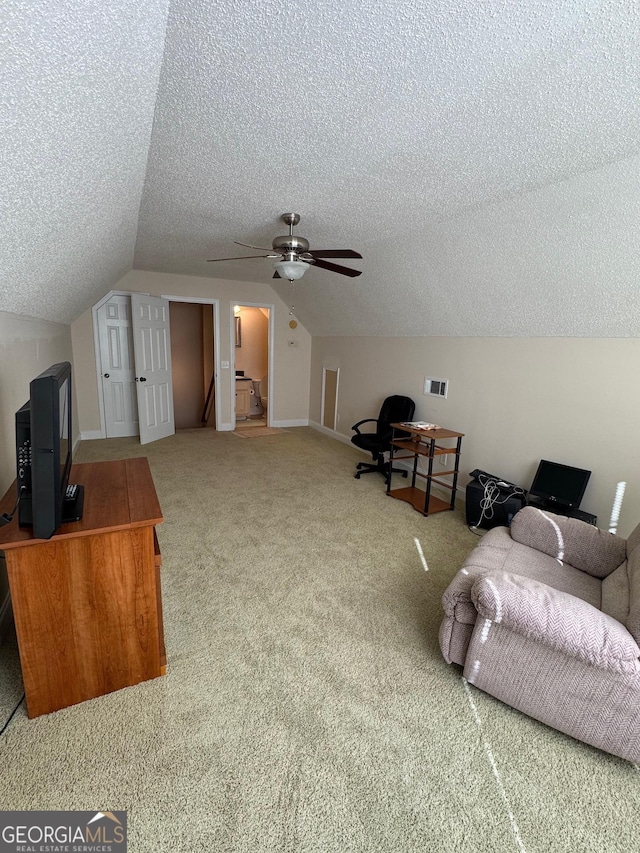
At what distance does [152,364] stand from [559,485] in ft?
16.2

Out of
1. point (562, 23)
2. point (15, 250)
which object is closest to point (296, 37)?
point (562, 23)

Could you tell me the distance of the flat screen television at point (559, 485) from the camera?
2799 mm

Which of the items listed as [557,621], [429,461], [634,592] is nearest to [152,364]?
[429,461]

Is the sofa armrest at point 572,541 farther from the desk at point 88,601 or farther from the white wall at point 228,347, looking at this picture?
the white wall at point 228,347

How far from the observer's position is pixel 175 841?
1.11m

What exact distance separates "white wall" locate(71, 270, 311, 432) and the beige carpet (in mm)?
3817

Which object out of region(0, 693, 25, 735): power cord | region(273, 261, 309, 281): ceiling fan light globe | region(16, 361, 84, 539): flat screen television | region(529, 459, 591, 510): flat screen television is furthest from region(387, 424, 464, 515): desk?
region(0, 693, 25, 735): power cord

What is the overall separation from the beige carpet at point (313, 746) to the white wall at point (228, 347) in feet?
12.5

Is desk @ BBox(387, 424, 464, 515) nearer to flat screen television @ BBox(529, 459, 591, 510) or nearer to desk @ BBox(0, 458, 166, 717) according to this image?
flat screen television @ BBox(529, 459, 591, 510)

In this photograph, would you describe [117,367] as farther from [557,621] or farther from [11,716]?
[557,621]

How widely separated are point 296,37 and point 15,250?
1357mm

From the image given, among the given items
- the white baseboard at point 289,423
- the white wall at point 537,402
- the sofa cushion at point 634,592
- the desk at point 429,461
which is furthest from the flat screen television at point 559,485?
the white baseboard at point 289,423

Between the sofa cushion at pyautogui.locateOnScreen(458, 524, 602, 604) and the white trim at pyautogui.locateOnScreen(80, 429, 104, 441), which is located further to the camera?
the white trim at pyautogui.locateOnScreen(80, 429, 104, 441)

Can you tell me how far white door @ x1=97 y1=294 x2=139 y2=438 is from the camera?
17.0ft
